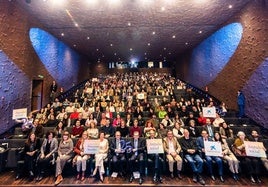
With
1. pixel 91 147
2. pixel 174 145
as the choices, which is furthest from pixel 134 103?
pixel 91 147

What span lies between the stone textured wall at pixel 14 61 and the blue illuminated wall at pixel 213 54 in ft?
28.2

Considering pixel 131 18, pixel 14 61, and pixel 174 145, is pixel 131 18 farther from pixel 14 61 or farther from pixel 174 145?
pixel 174 145

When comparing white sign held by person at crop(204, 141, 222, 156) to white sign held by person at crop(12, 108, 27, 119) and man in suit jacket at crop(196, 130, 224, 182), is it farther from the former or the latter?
white sign held by person at crop(12, 108, 27, 119)

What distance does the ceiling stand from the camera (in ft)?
22.6

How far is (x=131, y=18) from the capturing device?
812cm

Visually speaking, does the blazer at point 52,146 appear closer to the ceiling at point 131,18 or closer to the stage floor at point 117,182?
the stage floor at point 117,182

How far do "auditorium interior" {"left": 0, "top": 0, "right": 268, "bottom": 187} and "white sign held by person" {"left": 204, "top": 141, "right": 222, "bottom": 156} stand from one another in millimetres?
38

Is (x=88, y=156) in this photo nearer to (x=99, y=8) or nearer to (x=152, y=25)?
(x=99, y=8)

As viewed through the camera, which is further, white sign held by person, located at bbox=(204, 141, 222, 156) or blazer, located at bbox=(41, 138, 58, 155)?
blazer, located at bbox=(41, 138, 58, 155)

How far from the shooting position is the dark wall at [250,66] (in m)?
6.18

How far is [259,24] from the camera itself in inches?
253

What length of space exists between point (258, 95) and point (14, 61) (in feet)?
28.6

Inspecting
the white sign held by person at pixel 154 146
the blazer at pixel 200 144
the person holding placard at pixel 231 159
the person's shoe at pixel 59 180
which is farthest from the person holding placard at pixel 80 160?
the person holding placard at pixel 231 159

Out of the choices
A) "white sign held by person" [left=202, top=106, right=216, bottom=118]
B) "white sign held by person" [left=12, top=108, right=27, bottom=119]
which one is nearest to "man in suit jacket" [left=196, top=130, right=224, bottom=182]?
"white sign held by person" [left=202, top=106, right=216, bottom=118]
